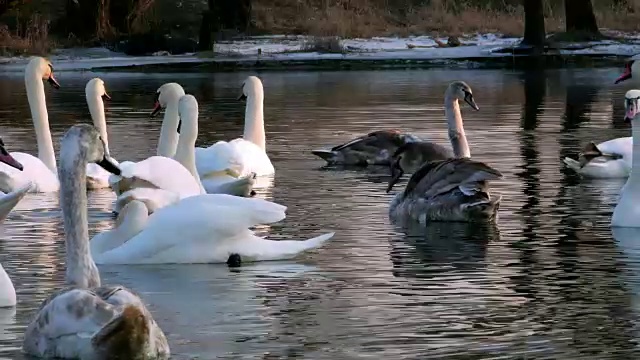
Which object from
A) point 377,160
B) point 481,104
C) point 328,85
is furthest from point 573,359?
point 328,85

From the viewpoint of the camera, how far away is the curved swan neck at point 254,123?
50.9 feet

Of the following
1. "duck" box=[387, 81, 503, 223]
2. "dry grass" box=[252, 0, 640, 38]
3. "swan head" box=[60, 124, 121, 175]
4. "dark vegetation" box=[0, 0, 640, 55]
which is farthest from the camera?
"dry grass" box=[252, 0, 640, 38]

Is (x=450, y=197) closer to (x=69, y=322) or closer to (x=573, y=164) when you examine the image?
(x=573, y=164)


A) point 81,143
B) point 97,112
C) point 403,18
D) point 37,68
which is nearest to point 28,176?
point 97,112

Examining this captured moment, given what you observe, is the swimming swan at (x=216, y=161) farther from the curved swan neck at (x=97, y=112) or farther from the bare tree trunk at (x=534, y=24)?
the bare tree trunk at (x=534, y=24)

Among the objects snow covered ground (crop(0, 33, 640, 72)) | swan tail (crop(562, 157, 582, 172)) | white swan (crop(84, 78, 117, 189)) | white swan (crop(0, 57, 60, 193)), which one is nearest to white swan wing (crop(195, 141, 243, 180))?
white swan (crop(84, 78, 117, 189))

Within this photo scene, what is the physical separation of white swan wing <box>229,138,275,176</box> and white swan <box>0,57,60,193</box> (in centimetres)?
152

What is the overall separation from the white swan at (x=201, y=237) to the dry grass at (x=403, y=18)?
30.5m

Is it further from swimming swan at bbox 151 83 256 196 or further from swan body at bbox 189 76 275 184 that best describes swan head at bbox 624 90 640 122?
swan body at bbox 189 76 275 184

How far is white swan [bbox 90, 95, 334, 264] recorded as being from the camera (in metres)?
9.21

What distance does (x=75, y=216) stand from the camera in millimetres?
7832

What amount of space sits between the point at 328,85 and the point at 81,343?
2285 centimetres

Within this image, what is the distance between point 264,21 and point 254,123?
27831 millimetres

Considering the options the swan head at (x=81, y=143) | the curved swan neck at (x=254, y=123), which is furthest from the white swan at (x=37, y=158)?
the swan head at (x=81, y=143)
